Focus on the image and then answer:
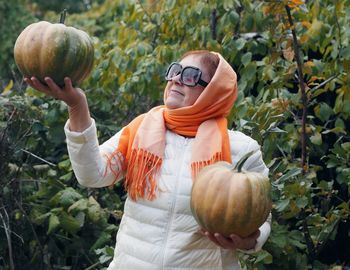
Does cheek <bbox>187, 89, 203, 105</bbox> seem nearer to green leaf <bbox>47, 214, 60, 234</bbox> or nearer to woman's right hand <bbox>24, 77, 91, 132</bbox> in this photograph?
woman's right hand <bbox>24, 77, 91, 132</bbox>

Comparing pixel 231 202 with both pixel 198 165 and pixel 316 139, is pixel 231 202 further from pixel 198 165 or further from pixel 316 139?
pixel 316 139

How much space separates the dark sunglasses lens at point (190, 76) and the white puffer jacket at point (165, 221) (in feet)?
0.78

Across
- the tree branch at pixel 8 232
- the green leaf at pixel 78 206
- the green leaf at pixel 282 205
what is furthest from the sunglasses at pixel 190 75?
the tree branch at pixel 8 232

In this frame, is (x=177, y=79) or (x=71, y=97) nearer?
(x=71, y=97)

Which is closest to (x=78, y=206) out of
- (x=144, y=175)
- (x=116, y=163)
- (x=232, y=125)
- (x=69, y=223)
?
(x=69, y=223)

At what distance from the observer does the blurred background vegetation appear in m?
4.22

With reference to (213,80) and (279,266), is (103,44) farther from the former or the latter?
(213,80)

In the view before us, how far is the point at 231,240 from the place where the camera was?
291 cm

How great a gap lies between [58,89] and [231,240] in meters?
0.79

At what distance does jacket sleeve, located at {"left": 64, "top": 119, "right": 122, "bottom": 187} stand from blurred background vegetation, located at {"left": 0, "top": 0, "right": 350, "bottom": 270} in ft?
3.03

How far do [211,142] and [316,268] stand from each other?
4.81ft

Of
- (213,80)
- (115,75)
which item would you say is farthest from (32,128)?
(213,80)

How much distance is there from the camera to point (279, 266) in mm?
4152

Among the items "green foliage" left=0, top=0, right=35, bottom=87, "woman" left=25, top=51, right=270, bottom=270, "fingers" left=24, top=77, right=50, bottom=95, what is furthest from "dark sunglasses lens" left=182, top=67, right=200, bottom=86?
"green foliage" left=0, top=0, right=35, bottom=87
